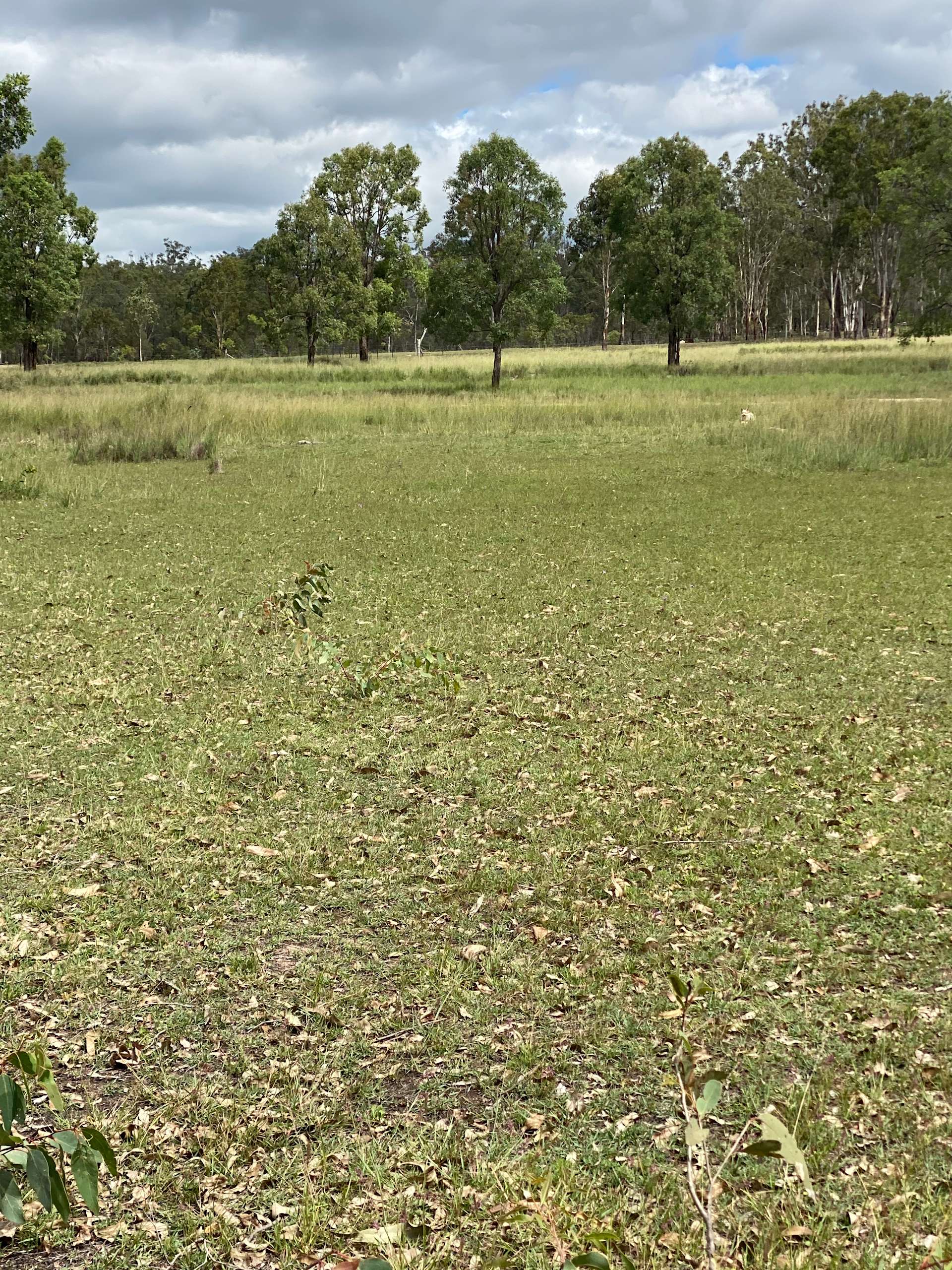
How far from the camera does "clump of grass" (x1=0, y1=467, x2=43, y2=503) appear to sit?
15219 millimetres

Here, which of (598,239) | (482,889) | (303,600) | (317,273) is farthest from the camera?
(598,239)

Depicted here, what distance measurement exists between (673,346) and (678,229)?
5.11 metres

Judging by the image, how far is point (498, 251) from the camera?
33.0 m

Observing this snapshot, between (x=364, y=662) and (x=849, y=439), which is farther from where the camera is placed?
(x=849, y=439)

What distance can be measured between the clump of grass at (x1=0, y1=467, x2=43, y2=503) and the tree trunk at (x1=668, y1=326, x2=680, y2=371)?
108 ft

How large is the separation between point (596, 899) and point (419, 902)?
0.82 m

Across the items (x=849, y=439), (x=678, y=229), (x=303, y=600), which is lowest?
(x=303, y=600)

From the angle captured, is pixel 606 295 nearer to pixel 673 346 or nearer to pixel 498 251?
pixel 673 346

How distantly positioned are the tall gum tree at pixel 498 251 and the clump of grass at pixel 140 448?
1577 centimetres

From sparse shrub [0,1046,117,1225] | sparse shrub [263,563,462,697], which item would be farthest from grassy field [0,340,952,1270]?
sparse shrub [0,1046,117,1225]

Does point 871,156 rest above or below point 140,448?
above

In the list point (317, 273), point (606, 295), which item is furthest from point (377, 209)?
point (606, 295)

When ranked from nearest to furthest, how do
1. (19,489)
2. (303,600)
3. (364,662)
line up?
(303,600) < (364,662) < (19,489)

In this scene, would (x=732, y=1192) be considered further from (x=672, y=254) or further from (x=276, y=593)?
(x=672, y=254)
